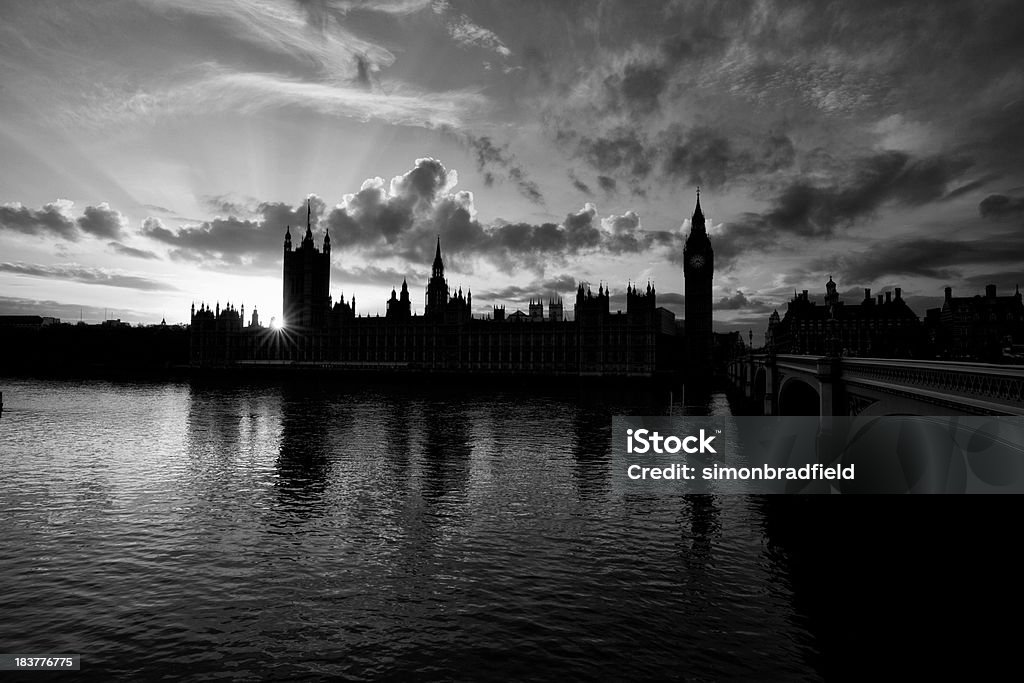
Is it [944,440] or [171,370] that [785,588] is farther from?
[171,370]

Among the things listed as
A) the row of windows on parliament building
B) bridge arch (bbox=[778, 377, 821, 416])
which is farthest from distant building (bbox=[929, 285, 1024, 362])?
bridge arch (bbox=[778, 377, 821, 416])

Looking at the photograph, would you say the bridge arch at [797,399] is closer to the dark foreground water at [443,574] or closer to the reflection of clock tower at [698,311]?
the dark foreground water at [443,574]

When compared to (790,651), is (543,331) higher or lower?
higher

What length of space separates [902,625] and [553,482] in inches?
746

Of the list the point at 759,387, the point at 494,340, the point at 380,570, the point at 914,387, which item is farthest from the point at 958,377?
the point at 494,340

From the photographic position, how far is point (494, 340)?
160750mm

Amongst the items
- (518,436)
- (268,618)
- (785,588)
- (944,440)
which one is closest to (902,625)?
(785,588)

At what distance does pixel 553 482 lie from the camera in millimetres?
33812

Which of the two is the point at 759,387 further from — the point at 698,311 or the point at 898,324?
the point at 698,311

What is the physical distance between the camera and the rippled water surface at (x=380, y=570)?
15094mm

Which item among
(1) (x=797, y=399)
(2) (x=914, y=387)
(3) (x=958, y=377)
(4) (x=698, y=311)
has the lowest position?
(1) (x=797, y=399)

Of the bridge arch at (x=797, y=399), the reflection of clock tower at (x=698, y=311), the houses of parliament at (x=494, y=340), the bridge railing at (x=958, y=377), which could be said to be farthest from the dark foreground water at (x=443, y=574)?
the reflection of clock tower at (x=698, y=311)

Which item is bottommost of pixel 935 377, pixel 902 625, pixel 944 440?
pixel 902 625

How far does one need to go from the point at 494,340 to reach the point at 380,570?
140684 millimetres
